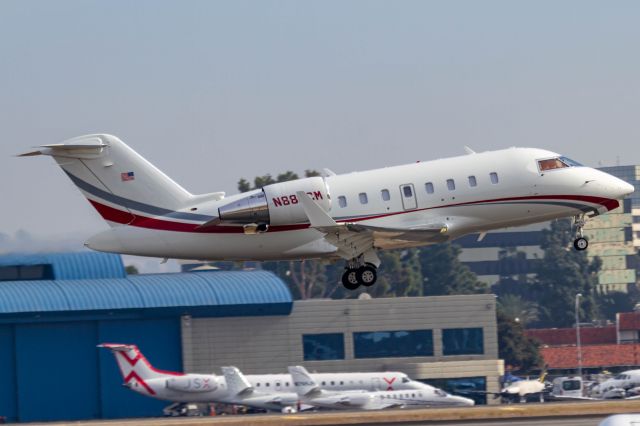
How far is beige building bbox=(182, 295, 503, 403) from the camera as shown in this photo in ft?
226

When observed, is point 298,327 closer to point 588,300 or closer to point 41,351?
point 41,351

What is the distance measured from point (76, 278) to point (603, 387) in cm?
2920

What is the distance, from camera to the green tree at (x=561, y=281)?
468 ft

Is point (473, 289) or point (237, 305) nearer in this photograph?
point (237, 305)

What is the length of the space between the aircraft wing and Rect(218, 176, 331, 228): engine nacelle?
0.66 metres

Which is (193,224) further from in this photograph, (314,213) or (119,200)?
(314,213)

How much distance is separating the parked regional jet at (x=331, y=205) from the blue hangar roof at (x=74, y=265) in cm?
3144

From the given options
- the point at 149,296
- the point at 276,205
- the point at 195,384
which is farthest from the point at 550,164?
the point at 149,296

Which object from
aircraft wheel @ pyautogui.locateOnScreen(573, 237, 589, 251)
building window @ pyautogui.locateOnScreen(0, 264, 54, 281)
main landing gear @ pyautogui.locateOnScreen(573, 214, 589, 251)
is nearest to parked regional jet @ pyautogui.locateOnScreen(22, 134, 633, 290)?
main landing gear @ pyautogui.locateOnScreen(573, 214, 589, 251)

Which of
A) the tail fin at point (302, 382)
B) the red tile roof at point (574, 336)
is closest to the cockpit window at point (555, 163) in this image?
the tail fin at point (302, 382)

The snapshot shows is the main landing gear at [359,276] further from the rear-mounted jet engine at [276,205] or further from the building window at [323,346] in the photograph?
the building window at [323,346]

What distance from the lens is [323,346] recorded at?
70625 millimetres

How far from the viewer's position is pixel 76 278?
7100cm

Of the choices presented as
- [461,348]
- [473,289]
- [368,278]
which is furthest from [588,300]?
[368,278]
